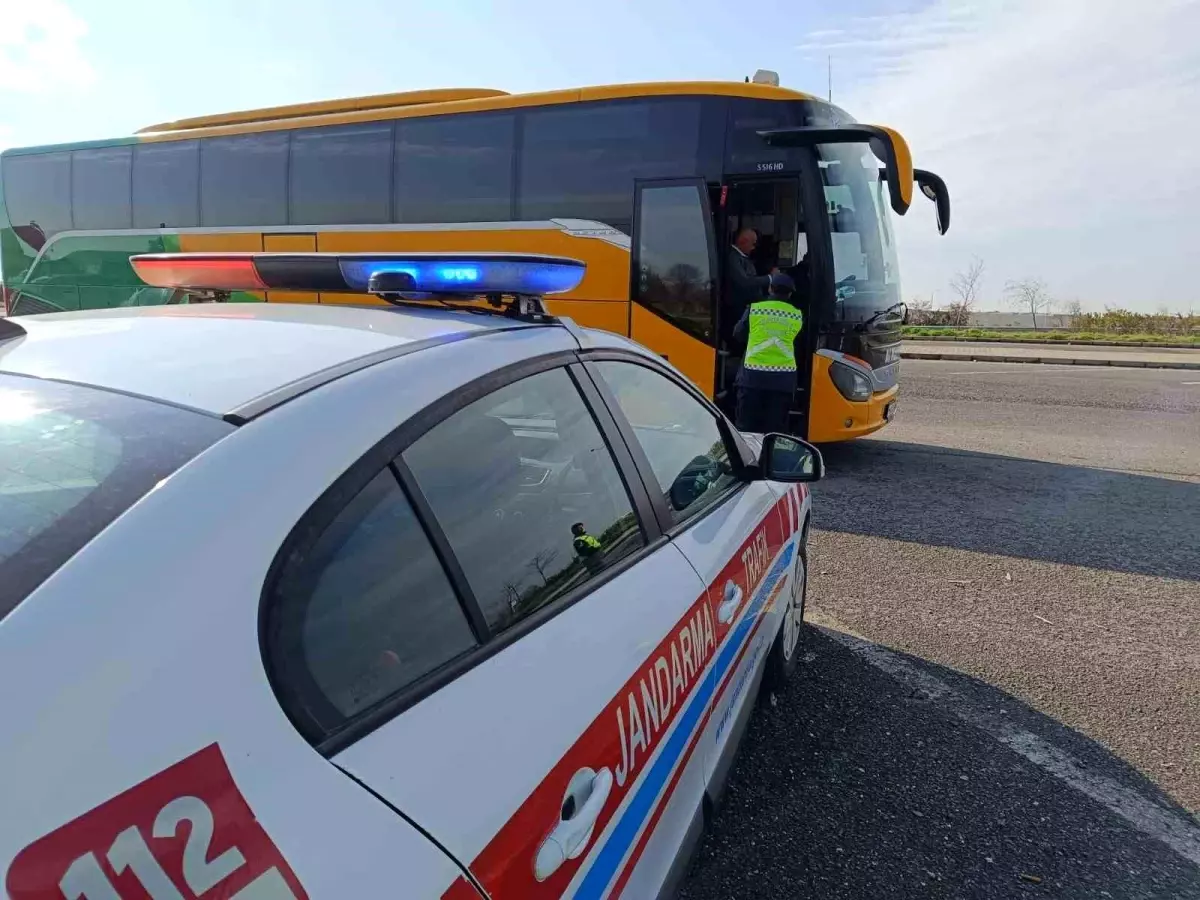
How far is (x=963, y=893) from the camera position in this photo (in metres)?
2.39

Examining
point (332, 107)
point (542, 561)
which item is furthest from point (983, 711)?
point (332, 107)

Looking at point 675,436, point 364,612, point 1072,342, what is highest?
point 1072,342

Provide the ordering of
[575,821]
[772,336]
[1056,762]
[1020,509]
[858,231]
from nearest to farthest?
[575,821] → [1056,762] → [1020,509] → [772,336] → [858,231]

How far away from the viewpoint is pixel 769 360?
6879mm

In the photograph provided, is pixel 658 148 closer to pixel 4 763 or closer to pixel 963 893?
pixel 963 893

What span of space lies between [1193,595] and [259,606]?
17.1 feet

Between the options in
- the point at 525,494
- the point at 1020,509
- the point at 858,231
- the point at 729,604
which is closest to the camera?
the point at 525,494

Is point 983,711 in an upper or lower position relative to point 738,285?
lower

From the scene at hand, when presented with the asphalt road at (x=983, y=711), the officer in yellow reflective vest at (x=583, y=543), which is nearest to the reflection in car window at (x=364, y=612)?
the officer in yellow reflective vest at (x=583, y=543)

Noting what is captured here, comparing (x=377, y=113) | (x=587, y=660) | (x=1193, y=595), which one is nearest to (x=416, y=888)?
(x=587, y=660)

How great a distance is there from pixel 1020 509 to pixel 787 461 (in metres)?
4.32

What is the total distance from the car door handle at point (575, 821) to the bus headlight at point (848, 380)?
636 cm

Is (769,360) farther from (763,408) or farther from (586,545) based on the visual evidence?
(586,545)

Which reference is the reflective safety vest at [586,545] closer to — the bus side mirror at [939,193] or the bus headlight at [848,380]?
the bus headlight at [848,380]
